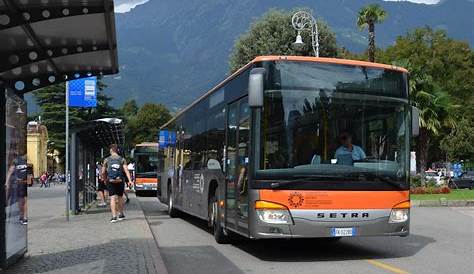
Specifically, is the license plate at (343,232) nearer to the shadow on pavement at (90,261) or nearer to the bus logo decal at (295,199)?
the bus logo decal at (295,199)

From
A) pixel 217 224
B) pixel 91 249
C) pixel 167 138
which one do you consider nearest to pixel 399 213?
pixel 217 224

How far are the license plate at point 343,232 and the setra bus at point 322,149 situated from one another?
0.6 inches

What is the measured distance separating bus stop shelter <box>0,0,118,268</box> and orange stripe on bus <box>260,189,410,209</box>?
A: 3239 millimetres

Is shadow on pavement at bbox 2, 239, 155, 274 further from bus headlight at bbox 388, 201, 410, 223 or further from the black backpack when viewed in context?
the black backpack

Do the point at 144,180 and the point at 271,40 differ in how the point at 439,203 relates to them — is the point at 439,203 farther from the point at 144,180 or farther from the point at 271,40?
the point at 271,40

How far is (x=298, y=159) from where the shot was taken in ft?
32.0

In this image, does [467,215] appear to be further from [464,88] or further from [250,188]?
[464,88]

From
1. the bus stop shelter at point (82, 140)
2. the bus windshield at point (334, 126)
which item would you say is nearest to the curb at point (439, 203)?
the bus stop shelter at point (82, 140)

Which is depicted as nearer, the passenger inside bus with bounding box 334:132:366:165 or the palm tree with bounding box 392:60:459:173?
the passenger inside bus with bounding box 334:132:366:165

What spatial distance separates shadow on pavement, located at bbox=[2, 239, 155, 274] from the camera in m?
8.71

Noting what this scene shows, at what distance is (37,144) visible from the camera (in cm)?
7875

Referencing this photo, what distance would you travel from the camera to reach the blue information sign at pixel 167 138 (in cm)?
1970

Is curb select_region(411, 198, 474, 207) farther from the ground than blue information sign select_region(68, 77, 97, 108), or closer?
closer

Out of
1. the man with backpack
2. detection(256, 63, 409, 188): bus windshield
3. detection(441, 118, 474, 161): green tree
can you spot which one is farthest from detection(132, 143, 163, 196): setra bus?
detection(441, 118, 474, 161): green tree
